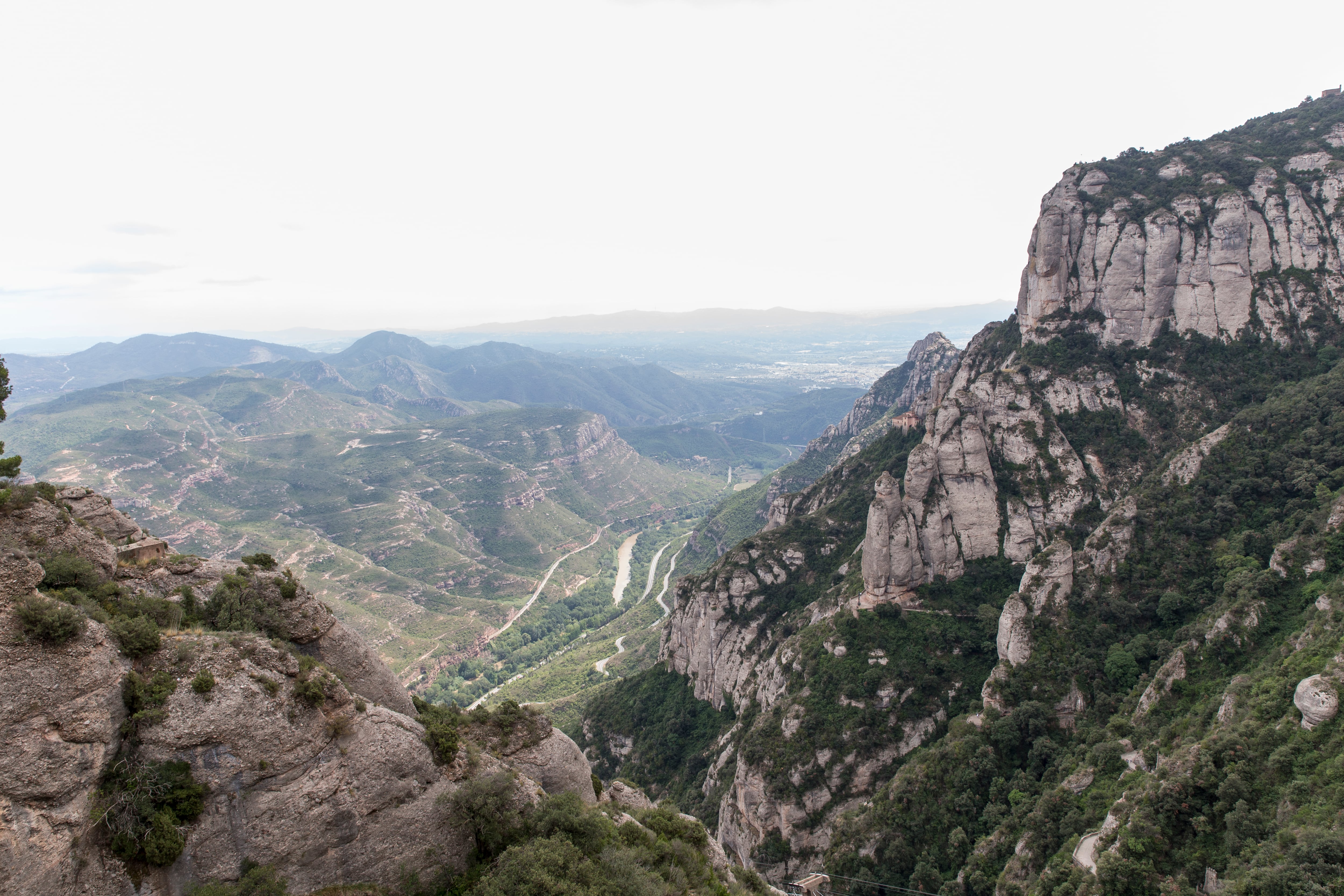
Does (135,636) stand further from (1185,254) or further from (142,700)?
(1185,254)

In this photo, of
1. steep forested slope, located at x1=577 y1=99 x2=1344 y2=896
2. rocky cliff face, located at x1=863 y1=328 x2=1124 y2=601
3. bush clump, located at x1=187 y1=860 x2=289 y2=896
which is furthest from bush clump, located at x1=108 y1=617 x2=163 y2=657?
rocky cliff face, located at x1=863 y1=328 x2=1124 y2=601

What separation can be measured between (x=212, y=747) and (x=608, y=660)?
13549 cm

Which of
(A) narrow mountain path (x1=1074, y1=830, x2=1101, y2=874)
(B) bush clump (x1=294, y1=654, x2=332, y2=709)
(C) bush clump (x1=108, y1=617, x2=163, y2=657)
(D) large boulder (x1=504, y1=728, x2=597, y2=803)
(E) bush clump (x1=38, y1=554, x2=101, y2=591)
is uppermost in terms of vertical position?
(E) bush clump (x1=38, y1=554, x2=101, y2=591)

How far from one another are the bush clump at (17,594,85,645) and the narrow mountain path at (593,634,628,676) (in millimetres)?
129131

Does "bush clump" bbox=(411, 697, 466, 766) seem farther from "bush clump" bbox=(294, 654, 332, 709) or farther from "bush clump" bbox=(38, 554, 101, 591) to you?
"bush clump" bbox=(38, 554, 101, 591)

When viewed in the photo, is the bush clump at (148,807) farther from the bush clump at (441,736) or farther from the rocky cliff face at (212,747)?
the bush clump at (441,736)

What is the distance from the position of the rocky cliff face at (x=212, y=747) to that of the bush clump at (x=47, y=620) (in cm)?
19

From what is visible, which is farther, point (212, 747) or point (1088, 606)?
point (1088, 606)

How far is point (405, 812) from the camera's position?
1049 inches

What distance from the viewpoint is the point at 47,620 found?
19781mm

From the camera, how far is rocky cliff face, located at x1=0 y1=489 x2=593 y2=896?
19.0 m

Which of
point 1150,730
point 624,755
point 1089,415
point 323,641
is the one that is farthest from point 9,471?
point 1089,415

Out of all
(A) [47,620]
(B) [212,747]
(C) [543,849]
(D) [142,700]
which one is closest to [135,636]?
(D) [142,700]

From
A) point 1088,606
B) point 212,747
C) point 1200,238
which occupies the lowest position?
point 1088,606
